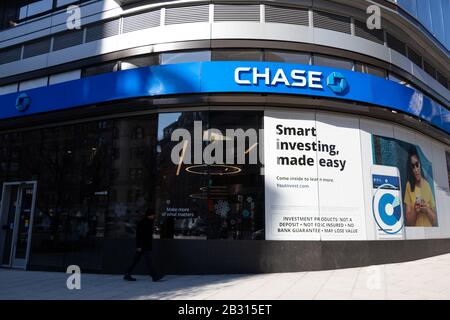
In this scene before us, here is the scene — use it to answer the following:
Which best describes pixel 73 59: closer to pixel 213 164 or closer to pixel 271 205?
pixel 213 164

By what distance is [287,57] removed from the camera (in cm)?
1084

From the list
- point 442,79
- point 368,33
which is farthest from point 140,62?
point 442,79

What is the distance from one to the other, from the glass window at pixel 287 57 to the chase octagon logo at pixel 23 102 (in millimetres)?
8148

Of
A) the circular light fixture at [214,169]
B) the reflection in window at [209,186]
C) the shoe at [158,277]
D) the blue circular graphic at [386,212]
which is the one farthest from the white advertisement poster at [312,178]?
the shoe at [158,277]

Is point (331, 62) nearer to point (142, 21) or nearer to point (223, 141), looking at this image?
point (223, 141)

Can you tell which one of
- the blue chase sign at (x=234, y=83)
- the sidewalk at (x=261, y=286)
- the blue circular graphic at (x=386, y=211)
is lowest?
the sidewalk at (x=261, y=286)

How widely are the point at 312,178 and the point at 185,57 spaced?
199 inches

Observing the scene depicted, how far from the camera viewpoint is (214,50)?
35.5ft

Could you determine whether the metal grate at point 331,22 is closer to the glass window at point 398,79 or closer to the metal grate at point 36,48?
the glass window at point 398,79

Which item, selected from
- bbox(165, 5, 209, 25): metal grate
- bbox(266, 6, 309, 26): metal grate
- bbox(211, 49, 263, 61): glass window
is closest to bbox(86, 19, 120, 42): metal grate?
bbox(165, 5, 209, 25): metal grate

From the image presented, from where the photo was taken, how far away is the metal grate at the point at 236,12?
436 inches

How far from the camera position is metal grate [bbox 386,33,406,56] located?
493 inches

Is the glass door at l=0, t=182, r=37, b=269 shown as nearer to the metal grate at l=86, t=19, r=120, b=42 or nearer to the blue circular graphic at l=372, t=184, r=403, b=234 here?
the metal grate at l=86, t=19, r=120, b=42

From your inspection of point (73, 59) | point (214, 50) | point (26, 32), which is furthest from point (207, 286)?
point (26, 32)
